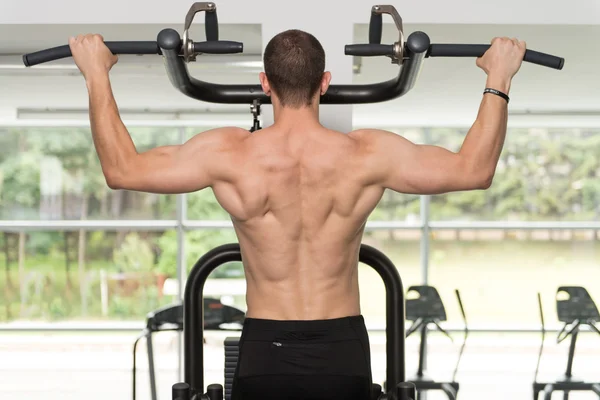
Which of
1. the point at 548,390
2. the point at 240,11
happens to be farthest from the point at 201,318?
the point at 548,390

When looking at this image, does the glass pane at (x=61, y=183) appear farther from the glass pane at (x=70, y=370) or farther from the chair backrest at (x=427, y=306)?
the chair backrest at (x=427, y=306)

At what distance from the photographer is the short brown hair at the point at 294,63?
5.55 feet

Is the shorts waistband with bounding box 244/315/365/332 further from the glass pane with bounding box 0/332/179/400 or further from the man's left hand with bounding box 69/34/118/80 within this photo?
the glass pane with bounding box 0/332/179/400

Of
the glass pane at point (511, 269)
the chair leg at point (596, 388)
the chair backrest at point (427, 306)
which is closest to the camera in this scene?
the chair leg at point (596, 388)

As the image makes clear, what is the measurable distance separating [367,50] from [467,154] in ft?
1.05

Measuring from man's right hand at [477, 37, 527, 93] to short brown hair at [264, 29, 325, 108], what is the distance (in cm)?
38

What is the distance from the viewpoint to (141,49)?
5.49 feet

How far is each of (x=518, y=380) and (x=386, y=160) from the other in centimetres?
722

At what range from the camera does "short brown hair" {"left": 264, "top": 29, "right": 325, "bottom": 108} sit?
1.69 m

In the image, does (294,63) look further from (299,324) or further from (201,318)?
(201,318)

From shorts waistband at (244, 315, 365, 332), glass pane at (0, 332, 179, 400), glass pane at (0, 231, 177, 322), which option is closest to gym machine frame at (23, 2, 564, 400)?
shorts waistband at (244, 315, 365, 332)

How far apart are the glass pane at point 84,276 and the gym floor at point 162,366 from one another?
1.11 ft

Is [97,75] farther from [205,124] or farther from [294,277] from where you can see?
[205,124]

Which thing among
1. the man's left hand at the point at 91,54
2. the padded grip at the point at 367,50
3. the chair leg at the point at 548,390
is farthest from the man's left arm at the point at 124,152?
the chair leg at the point at 548,390
